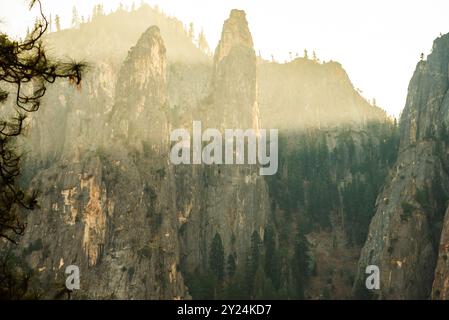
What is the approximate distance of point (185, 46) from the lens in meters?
198

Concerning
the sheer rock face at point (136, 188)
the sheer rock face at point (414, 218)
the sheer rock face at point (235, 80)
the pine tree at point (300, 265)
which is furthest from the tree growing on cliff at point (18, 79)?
the sheer rock face at point (235, 80)

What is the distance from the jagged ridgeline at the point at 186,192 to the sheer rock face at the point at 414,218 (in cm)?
1072

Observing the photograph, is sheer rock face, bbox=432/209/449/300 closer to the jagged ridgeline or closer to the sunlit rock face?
the jagged ridgeline

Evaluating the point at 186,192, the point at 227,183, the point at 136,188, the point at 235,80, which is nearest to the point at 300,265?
the point at 227,183

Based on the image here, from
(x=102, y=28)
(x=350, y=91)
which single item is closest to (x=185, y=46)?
(x=102, y=28)

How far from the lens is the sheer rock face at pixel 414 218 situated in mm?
90938

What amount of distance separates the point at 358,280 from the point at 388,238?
9458 millimetres

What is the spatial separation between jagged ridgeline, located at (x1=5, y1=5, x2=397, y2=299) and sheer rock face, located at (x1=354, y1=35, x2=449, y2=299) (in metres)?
10.7

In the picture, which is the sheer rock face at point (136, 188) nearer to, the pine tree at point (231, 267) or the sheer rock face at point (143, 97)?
the sheer rock face at point (143, 97)

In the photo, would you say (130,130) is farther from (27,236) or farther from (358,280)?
(358,280)

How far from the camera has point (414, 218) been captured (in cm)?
9638

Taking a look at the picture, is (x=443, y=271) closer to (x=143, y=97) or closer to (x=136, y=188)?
(x=136, y=188)

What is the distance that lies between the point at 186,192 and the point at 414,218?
2001 inches

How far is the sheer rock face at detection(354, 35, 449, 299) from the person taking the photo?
90.9 meters
